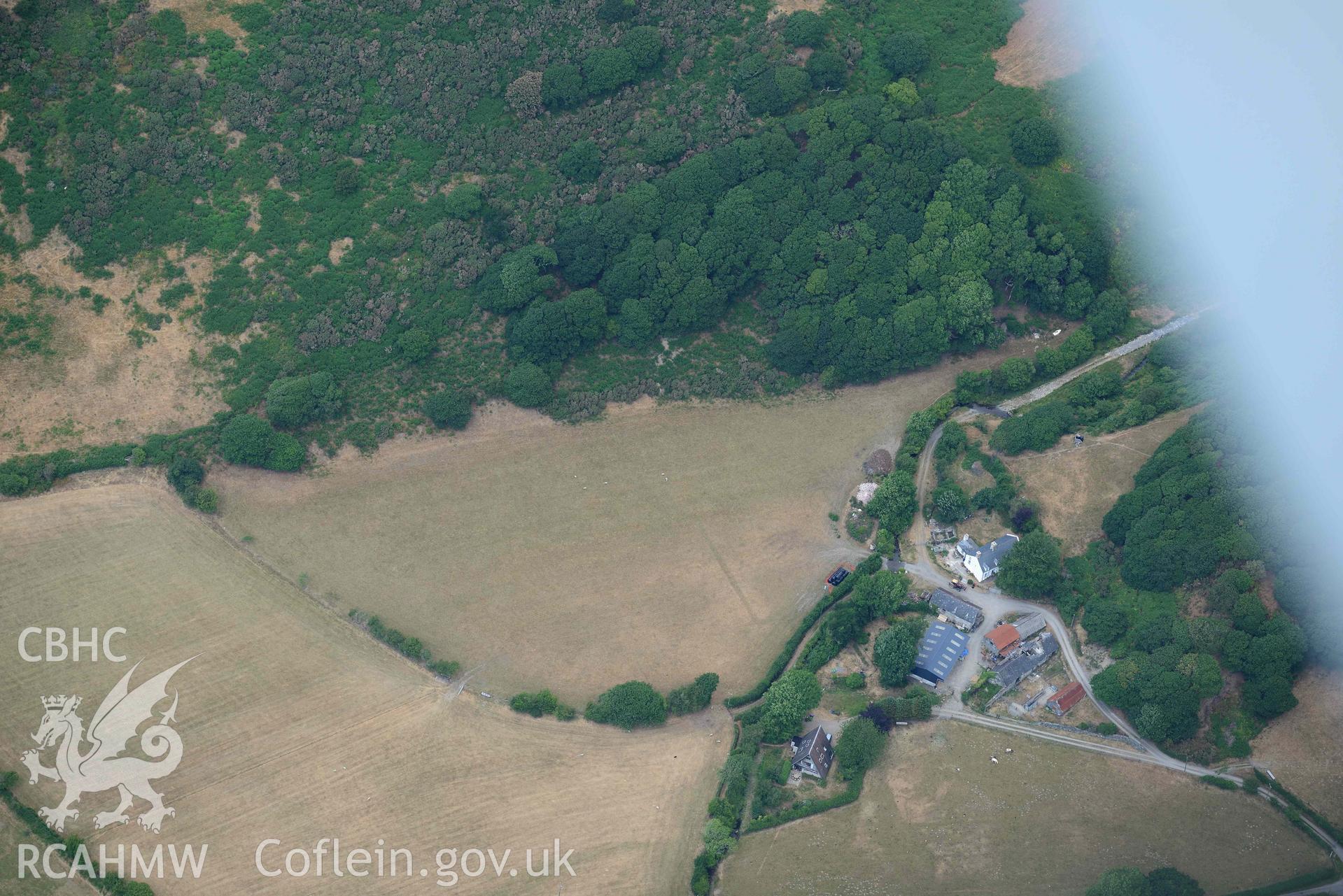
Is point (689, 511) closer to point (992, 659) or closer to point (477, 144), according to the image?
point (992, 659)

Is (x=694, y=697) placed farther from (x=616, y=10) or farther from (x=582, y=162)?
(x=616, y=10)

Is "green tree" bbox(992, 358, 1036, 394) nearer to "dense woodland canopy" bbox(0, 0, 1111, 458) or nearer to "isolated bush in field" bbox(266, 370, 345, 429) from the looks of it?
"dense woodland canopy" bbox(0, 0, 1111, 458)

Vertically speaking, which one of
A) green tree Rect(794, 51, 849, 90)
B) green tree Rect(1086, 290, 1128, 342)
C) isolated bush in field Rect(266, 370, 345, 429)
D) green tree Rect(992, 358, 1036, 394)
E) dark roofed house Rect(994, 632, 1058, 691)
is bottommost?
dark roofed house Rect(994, 632, 1058, 691)

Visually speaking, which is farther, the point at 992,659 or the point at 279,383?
the point at 279,383

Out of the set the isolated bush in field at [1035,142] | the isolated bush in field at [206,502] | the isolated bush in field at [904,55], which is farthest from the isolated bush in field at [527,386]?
the isolated bush in field at [1035,142]

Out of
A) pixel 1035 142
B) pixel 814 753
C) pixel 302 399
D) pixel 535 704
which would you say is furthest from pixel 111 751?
pixel 1035 142

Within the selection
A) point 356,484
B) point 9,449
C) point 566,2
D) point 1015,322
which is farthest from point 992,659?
point 9,449

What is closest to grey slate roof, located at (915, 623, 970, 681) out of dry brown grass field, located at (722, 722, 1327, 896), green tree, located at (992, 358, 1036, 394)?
dry brown grass field, located at (722, 722, 1327, 896)
